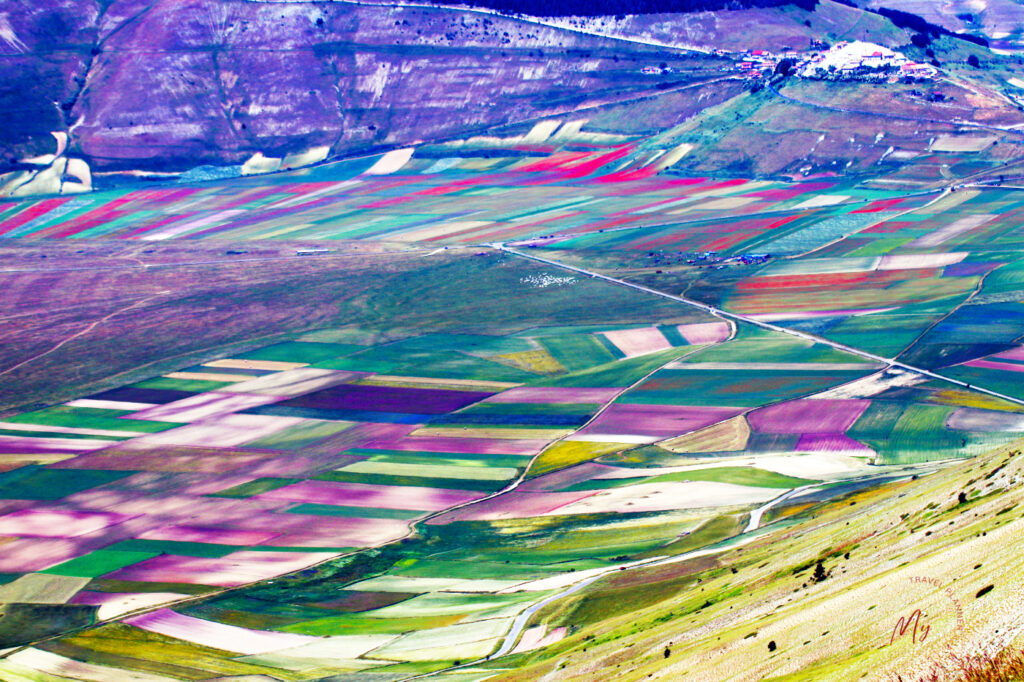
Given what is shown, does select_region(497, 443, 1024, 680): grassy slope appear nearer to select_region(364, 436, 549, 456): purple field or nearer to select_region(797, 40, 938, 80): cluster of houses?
select_region(364, 436, 549, 456): purple field

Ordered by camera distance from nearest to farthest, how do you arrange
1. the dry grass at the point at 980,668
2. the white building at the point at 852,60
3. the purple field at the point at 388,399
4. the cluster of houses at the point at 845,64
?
the dry grass at the point at 980,668 < the purple field at the point at 388,399 < the cluster of houses at the point at 845,64 < the white building at the point at 852,60

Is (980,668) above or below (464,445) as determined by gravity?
above

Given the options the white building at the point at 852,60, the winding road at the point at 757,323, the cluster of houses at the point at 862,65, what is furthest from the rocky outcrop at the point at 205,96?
the winding road at the point at 757,323

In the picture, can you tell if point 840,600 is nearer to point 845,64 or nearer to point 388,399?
point 388,399

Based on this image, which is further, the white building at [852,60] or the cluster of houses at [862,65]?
the white building at [852,60]

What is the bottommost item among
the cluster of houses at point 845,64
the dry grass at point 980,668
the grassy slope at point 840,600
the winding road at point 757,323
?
the winding road at point 757,323

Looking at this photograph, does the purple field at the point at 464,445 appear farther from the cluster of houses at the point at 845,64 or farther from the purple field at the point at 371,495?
the cluster of houses at the point at 845,64

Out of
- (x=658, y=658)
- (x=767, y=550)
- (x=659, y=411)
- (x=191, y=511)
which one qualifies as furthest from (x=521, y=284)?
(x=658, y=658)

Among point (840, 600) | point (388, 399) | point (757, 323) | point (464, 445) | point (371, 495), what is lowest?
point (757, 323)

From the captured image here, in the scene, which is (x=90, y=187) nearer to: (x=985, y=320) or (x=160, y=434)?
(x=160, y=434)

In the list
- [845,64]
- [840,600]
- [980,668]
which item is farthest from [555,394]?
[845,64]
